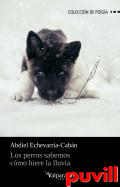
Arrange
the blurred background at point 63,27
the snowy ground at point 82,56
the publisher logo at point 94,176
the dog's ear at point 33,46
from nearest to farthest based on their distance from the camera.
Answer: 1. the publisher logo at point 94,176
2. the snowy ground at point 82,56
3. the dog's ear at point 33,46
4. the blurred background at point 63,27

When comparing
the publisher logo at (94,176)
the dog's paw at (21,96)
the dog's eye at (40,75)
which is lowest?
the publisher logo at (94,176)

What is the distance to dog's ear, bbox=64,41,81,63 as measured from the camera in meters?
1.97

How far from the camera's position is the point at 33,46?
193 cm

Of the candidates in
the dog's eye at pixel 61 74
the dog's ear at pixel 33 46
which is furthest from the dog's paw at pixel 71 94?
the dog's ear at pixel 33 46

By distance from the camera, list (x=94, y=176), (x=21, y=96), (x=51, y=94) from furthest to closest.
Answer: (x=21, y=96) < (x=51, y=94) < (x=94, y=176)

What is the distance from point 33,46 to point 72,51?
0.64 feet

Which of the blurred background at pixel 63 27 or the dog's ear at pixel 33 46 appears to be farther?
the blurred background at pixel 63 27

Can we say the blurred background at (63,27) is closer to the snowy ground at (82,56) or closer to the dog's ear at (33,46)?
the snowy ground at (82,56)

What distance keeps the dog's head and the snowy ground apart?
0.08 meters

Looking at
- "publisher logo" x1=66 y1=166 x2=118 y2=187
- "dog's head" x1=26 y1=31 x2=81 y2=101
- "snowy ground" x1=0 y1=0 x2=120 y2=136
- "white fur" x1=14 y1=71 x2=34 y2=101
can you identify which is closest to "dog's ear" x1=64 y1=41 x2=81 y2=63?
"dog's head" x1=26 y1=31 x2=81 y2=101

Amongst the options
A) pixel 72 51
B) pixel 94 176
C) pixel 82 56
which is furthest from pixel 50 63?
pixel 94 176

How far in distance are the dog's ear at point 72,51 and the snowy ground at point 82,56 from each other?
4.0 inches

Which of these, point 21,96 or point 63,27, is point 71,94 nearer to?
point 21,96

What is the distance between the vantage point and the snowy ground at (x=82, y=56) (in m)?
1.71
